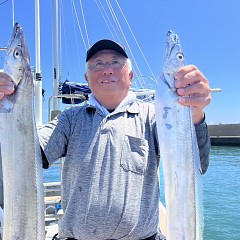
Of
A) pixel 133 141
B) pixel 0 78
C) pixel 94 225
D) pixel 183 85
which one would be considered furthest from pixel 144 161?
pixel 0 78

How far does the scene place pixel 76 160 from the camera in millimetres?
2465

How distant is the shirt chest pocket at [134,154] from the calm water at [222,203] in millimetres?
8113

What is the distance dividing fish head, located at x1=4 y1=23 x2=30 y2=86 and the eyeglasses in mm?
806

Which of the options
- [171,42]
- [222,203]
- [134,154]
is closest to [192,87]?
[171,42]

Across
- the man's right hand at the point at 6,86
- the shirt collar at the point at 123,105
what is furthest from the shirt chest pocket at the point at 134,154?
the man's right hand at the point at 6,86

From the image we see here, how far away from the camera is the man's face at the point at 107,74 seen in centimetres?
268

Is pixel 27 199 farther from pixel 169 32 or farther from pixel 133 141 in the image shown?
pixel 169 32

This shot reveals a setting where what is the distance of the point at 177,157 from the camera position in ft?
6.51

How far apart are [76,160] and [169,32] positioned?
108 centimetres

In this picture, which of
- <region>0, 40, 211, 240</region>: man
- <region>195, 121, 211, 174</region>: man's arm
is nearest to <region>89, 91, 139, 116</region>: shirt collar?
<region>0, 40, 211, 240</region>: man

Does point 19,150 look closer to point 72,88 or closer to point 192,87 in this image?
point 192,87

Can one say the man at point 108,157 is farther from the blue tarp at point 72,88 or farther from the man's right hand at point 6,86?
the blue tarp at point 72,88

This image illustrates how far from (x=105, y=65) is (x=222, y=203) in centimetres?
1237

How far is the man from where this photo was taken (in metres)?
2.33
